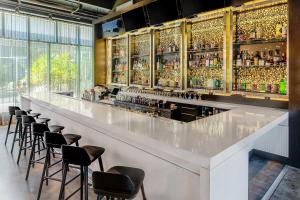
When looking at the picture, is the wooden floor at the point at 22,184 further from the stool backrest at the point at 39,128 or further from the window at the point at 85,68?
the window at the point at 85,68

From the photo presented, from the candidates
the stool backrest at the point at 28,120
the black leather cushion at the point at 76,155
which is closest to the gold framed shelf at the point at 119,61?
the stool backrest at the point at 28,120

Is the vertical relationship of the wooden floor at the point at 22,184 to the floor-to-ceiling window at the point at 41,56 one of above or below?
below

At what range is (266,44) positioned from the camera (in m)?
3.83

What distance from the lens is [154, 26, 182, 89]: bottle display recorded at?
5.23 metres

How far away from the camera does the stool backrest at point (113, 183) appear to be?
5.51 ft

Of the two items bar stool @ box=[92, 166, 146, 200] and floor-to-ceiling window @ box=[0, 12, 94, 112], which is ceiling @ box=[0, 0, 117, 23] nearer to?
floor-to-ceiling window @ box=[0, 12, 94, 112]

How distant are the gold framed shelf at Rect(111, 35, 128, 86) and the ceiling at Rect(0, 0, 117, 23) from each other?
1.26 m

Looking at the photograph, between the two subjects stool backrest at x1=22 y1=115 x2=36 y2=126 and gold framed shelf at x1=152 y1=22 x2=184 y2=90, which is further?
gold framed shelf at x1=152 y1=22 x2=184 y2=90

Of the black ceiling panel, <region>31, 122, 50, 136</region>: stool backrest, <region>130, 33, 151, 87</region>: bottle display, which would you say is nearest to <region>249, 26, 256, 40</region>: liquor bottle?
<region>130, 33, 151, 87</region>: bottle display

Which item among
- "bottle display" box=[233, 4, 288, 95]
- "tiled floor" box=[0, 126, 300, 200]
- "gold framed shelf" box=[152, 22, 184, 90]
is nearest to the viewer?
"tiled floor" box=[0, 126, 300, 200]

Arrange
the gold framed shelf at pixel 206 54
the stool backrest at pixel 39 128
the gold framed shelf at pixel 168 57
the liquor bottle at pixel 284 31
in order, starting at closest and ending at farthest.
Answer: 1. the stool backrest at pixel 39 128
2. the liquor bottle at pixel 284 31
3. the gold framed shelf at pixel 206 54
4. the gold framed shelf at pixel 168 57

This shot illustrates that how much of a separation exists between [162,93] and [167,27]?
1.55 metres

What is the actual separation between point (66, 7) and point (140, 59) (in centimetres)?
259

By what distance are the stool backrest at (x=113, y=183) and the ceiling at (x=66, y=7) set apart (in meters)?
5.67
